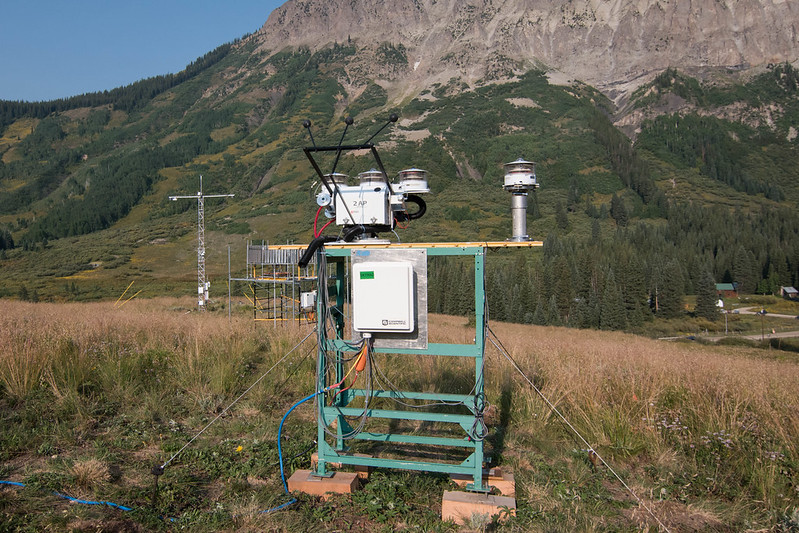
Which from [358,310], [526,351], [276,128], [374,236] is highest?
[276,128]

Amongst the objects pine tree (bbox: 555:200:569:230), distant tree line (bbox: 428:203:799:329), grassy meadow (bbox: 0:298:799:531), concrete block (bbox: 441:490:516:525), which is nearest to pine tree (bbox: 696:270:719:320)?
distant tree line (bbox: 428:203:799:329)

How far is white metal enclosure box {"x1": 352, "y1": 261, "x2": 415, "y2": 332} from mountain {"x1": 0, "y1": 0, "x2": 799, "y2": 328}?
51049mm

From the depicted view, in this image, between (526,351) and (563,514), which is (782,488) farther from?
(526,351)

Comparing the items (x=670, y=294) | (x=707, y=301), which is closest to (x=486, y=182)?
(x=670, y=294)

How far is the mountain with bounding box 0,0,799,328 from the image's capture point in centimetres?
7638

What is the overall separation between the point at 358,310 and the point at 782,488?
12.4 feet

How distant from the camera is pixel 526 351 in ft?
31.6

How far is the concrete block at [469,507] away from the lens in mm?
4082

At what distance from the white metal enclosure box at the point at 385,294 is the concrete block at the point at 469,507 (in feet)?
4.47

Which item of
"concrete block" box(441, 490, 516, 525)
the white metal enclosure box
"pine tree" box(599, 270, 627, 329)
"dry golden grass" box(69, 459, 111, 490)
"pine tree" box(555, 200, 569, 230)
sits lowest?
"pine tree" box(599, 270, 627, 329)

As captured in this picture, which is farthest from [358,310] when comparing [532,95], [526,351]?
[532,95]

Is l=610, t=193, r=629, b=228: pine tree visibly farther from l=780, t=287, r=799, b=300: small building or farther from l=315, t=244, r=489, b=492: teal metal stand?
l=315, t=244, r=489, b=492: teal metal stand

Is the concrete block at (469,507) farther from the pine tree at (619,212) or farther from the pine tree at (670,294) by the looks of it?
the pine tree at (619,212)

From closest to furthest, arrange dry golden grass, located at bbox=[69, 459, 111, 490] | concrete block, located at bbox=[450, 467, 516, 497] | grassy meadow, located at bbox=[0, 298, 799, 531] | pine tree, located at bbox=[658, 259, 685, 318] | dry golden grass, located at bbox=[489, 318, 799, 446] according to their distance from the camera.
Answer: grassy meadow, located at bbox=[0, 298, 799, 531], dry golden grass, located at bbox=[69, 459, 111, 490], concrete block, located at bbox=[450, 467, 516, 497], dry golden grass, located at bbox=[489, 318, 799, 446], pine tree, located at bbox=[658, 259, 685, 318]
